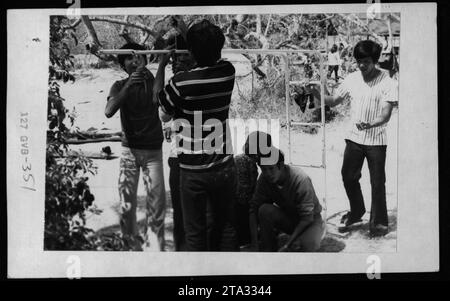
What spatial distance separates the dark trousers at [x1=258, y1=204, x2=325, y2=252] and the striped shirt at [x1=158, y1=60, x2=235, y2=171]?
0.27 metres

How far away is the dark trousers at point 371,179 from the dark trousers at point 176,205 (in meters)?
0.67

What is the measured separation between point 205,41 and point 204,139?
391mm

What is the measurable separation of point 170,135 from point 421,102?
1.03 metres

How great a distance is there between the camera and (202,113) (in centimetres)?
170

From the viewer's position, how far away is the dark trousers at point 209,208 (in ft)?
5.62

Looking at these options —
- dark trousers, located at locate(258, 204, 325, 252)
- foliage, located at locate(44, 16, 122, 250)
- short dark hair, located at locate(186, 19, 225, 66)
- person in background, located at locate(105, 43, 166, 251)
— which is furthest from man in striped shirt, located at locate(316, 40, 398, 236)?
foliage, located at locate(44, 16, 122, 250)

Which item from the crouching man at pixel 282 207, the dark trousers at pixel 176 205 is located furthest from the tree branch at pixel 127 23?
the crouching man at pixel 282 207

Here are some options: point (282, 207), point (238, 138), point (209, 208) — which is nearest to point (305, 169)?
point (282, 207)

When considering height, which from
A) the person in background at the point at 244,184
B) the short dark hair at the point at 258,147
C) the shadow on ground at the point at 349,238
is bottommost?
the shadow on ground at the point at 349,238

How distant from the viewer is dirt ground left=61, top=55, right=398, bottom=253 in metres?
1.75

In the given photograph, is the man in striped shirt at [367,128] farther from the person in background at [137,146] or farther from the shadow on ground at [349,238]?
the person in background at [137,146]

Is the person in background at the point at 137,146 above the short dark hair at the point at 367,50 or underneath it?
underneath
